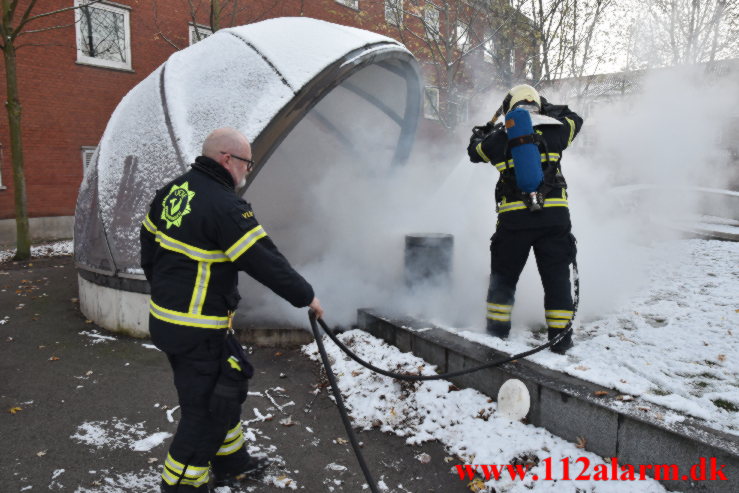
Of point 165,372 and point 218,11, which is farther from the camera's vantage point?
point 218,11

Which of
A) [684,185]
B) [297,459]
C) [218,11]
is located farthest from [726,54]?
[297,459]

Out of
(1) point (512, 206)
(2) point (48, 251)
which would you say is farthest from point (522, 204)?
(2) point (48, 251)

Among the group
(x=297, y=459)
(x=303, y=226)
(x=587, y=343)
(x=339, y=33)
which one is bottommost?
(x=297, y=459)

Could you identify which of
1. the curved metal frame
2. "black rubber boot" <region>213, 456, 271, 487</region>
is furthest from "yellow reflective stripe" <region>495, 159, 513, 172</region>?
"black rubber boot" <region>213, 456, 271, 487</region>

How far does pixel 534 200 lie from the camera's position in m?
3.74

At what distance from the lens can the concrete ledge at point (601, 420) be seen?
2.43 meters

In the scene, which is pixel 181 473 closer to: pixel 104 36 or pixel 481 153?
pixel 481 153

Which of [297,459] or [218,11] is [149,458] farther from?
[218,11]

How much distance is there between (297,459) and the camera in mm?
3234

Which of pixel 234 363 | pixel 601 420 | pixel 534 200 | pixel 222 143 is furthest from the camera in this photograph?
pixel 534 200

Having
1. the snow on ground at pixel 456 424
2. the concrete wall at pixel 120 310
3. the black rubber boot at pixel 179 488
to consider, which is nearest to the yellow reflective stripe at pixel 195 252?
the black rubber boot at pixel 179 488

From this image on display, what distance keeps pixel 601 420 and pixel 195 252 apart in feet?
8.49

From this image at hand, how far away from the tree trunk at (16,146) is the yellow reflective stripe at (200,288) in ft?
34.4

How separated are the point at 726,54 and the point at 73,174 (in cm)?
2188
